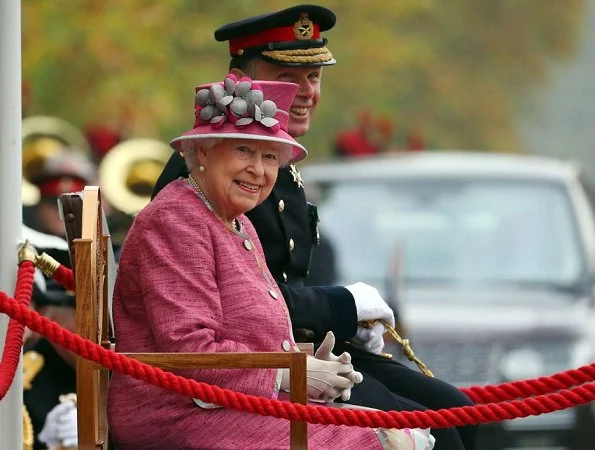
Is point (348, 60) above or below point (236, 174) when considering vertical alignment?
below

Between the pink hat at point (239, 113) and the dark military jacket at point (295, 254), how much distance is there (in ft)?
1.25

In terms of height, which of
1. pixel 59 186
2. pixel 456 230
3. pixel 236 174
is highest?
pixel 236 174

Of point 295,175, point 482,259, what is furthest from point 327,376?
point 482,259

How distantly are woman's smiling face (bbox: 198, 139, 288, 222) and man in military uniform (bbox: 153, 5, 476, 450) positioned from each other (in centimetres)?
34

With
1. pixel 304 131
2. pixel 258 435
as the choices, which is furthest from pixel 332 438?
pixel 304 131

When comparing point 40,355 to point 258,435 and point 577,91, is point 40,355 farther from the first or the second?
point 577,91

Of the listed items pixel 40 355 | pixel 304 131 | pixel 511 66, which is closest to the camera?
pixel 304 131

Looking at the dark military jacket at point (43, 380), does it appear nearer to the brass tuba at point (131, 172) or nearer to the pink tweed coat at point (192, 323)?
the pink tweed coat at point (192, 323)

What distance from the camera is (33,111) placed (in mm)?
20422

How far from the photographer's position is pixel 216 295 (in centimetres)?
614

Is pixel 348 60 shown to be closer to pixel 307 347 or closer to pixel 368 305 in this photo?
pixel 368 305

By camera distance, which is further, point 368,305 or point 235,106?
point 368,305

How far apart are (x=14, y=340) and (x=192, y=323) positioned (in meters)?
0.65

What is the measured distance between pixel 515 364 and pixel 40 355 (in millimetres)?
5845
